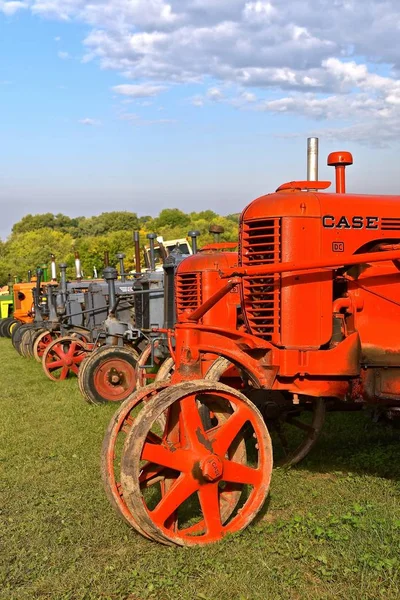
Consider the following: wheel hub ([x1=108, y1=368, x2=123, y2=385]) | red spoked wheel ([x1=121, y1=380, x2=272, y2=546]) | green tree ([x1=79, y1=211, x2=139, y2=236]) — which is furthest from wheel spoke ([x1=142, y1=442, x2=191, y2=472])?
green tree ([x1=79, y1=211, x2=139, y2=236])

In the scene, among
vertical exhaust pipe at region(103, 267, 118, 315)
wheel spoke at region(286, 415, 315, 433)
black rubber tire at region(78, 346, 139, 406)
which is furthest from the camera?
vertical exhaust pipe at region(103, 267, 118, 315)

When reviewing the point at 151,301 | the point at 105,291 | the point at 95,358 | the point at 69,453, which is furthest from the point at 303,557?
the point at 105,291

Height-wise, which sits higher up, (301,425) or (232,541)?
(301,425)

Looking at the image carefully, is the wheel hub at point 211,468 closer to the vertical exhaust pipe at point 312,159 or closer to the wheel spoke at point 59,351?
the vertical exhaust pipe at point 312,159

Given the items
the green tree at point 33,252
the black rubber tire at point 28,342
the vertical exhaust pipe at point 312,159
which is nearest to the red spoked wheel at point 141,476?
the vertical exhaust pipe at point 312,159

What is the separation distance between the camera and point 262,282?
3.93 m

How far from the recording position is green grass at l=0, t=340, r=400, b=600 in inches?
123

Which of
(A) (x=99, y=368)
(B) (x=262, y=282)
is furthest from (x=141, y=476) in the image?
(A) (x=99, y=368)

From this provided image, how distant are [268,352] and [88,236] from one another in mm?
63893

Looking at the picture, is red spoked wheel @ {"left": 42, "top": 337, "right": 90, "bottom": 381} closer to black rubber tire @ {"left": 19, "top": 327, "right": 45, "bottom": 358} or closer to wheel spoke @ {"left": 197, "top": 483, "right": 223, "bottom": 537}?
black rubber tire @ {"left": 19, "top": 327, "right": 45, "bottom": 358}

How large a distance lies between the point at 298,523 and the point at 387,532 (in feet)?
1.61

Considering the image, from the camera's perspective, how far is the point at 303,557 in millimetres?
3365

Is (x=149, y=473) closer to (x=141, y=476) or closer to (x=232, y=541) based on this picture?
(x=141, y=476)

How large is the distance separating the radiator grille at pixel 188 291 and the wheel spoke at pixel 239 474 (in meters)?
2.72
